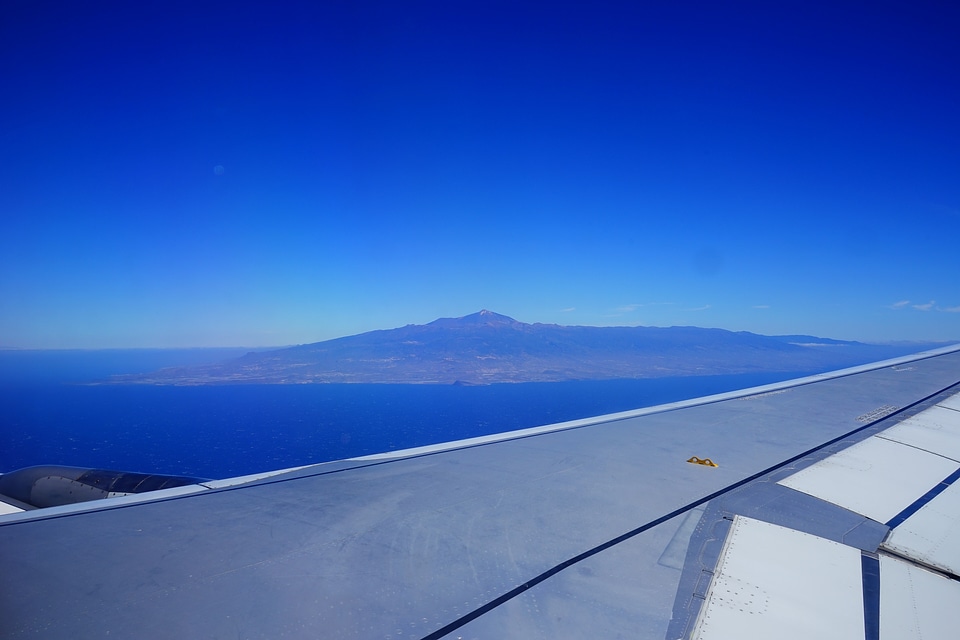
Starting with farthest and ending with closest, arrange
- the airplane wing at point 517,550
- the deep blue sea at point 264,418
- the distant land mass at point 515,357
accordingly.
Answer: the distant land mass at point 515,357
the deep blue sea at point 264,418
the airplane wing at point 517,550

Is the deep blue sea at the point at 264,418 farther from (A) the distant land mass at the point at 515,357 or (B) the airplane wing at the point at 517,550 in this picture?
(B) the airplane wing at the point at 517,550

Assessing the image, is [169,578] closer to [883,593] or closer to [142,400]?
[883,593]

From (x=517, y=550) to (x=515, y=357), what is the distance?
492 ft

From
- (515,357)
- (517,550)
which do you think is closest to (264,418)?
(517,550)

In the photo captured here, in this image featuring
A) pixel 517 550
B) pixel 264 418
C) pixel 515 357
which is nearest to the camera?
pixel 517 550

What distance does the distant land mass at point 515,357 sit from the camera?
12700 centimetres

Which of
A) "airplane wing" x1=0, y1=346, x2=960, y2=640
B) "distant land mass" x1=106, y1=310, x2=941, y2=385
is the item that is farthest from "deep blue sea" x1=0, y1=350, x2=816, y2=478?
"airplane wing" x1=0, y1=346, x2=960, y2=640

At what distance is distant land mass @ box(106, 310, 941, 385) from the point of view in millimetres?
127000

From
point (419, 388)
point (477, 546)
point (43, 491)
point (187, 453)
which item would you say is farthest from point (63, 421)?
point (477, 546)

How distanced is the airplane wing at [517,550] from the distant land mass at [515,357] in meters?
116

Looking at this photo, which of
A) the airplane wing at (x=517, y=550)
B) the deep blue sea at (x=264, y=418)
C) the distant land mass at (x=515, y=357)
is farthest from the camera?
the distant land mass at (x=515, y=357)

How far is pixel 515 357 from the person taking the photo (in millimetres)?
151750

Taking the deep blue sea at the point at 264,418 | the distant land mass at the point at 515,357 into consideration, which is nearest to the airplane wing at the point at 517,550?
the deep blue sea at the point at 264,418

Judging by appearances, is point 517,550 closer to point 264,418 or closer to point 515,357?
point 264,418
